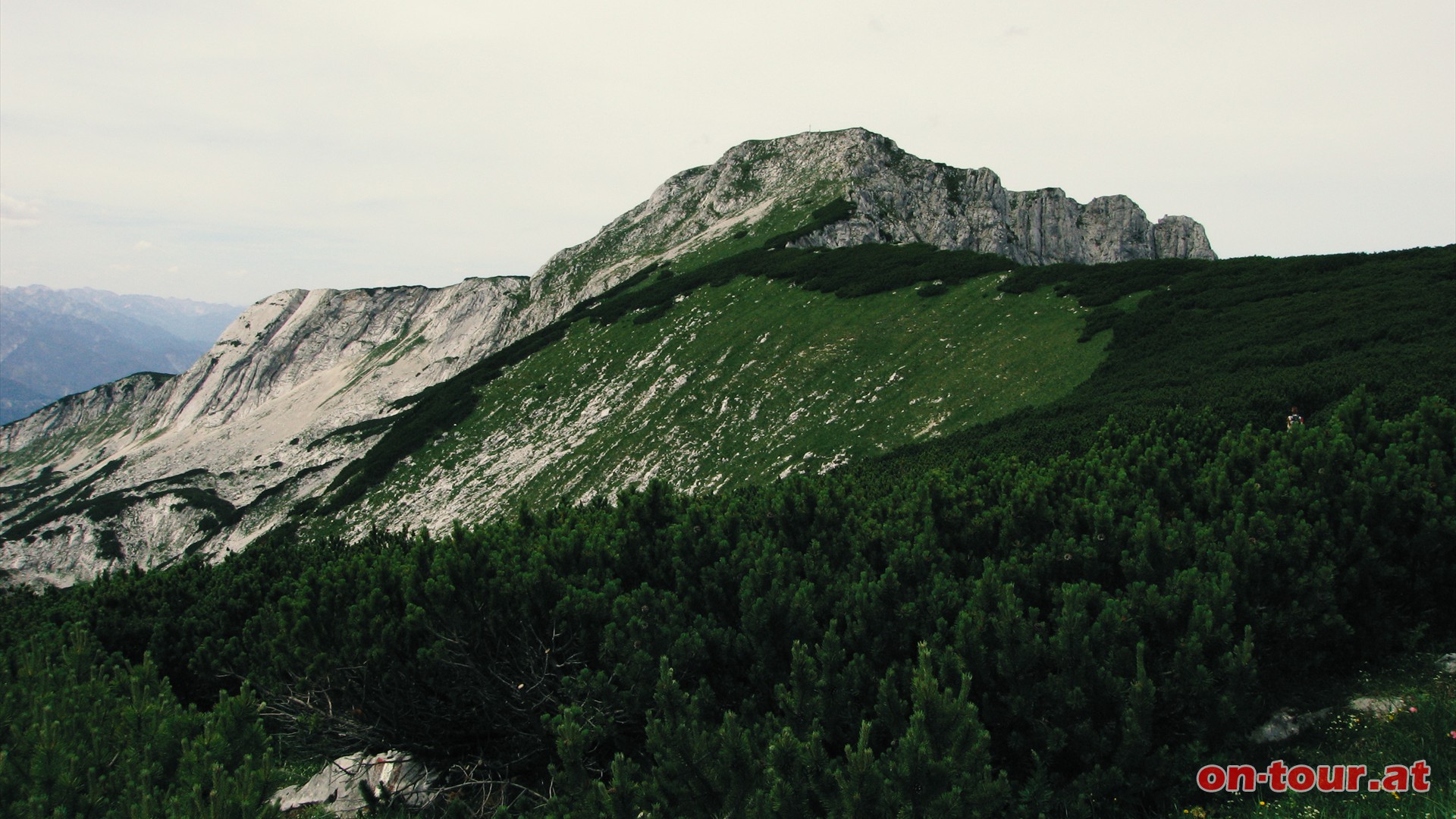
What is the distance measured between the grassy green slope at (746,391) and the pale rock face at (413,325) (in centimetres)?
2385

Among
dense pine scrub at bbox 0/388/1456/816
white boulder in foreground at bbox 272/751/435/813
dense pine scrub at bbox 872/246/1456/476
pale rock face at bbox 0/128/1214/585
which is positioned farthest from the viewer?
pale rock face at bbox 0/128/1214/585

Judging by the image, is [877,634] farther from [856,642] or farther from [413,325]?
[413,325]

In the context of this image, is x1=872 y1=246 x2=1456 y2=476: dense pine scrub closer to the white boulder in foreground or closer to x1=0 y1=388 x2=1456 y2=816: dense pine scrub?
x1=0 y1=388 x2=1456 y2=816: dense pine scrub

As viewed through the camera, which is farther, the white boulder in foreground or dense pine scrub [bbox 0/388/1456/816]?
the white boulder in foreground

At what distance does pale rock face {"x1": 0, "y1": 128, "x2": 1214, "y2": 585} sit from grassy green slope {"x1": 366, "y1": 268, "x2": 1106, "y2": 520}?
23854mm

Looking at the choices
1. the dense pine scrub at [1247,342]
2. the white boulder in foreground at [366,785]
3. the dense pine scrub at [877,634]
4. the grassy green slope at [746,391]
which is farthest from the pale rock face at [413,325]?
the dense pine scrub at [877,634]

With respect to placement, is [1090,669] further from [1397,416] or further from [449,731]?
[1397,416]

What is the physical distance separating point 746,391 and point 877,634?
38.4 meters

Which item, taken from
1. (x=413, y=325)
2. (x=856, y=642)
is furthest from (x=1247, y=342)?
(x=413, y=325)

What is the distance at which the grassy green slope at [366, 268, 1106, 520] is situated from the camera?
127 feet

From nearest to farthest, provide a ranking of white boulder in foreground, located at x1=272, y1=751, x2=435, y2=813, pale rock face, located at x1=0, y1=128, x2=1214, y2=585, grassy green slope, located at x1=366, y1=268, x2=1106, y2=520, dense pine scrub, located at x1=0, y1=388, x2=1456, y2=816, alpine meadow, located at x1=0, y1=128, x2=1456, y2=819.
→ alpine meadow, located at x1=0, y1=128, x2=1456, y2=819 < dense pine scrub, located at x1=0, y1=388, x2=1456, y2=816 < white boulder in foreground, located at x1=272, y1=751, x2=435, y2=813 < grassy green slope, located at x1=366, y1=268, x2=1106, y2=520 < pale rock face, located at x1=0, y1=128, x2=1214, y2=585

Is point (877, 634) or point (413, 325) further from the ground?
point (413, 325)

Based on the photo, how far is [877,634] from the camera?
9.46 meters

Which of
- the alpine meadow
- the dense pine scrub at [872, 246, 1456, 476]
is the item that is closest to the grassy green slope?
the dense pine scrub at [872, 246, 1456, 476]
